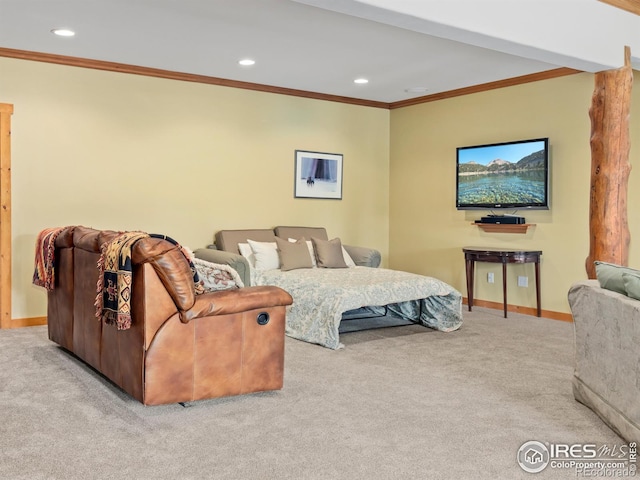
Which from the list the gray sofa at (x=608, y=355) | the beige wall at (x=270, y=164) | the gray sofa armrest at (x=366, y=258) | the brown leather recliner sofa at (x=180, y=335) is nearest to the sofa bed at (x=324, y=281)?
the gray sofa armrest at (x=366, y=258)

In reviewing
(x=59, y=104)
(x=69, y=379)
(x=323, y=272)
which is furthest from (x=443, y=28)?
(x=59, y=104)

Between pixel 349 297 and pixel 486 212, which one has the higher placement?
pixel 486 212

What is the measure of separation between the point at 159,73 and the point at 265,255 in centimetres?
210

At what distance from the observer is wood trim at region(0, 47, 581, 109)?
568cm

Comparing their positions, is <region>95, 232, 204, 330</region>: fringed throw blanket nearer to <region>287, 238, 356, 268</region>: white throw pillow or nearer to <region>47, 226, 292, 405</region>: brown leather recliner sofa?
<region>47, 226, 292, 405</region>: brown leather recliner sofa

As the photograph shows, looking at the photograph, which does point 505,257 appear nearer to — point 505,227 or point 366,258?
point 505,227

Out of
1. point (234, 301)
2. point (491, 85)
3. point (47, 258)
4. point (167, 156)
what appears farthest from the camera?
point (491, 85)

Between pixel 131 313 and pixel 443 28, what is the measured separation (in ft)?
8.18

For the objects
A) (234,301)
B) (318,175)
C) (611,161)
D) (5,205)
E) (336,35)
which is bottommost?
(234,301)

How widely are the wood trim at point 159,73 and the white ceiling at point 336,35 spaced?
0.31 feet

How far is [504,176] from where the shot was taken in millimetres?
6594

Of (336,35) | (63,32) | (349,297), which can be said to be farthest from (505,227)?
(63,32)

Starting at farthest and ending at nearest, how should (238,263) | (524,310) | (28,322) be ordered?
(524,310) → (28,322) → (238,263)

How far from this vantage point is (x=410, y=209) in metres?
7.86
